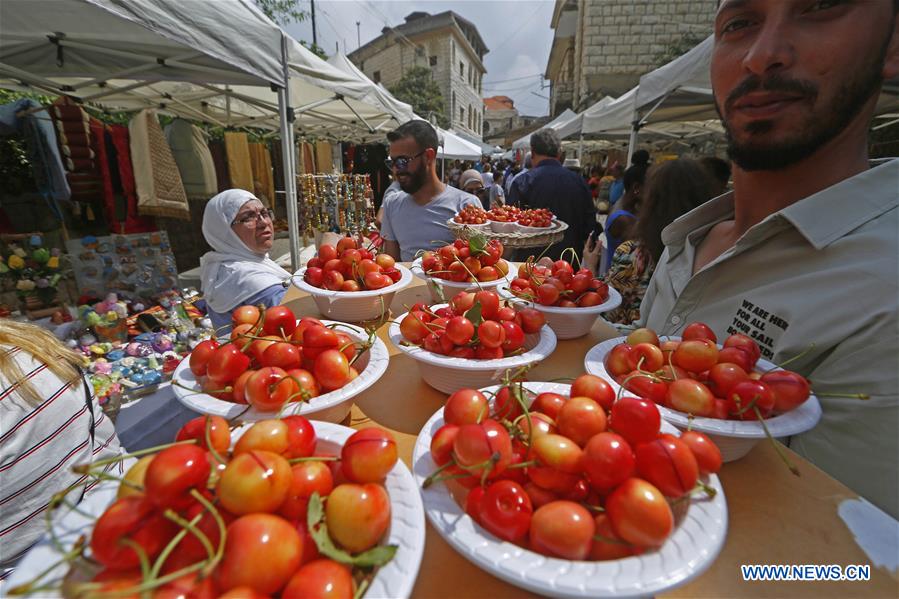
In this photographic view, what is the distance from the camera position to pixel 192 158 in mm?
6336

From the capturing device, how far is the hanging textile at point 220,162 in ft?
24.0

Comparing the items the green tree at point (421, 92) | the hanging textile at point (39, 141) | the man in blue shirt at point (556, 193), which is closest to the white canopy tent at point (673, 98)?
the man in blue shirt at point (556, 193)

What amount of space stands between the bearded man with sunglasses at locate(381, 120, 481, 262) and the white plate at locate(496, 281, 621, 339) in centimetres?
196

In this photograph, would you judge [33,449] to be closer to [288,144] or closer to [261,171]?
[288,144]

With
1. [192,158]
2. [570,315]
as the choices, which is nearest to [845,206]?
[570,315]

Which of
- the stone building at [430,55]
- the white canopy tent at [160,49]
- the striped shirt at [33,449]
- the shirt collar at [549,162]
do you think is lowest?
the striped shirt at [33,449]

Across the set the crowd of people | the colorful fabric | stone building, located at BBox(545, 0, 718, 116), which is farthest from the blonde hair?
stone building, located at BBox(545, 0, 718, 116)

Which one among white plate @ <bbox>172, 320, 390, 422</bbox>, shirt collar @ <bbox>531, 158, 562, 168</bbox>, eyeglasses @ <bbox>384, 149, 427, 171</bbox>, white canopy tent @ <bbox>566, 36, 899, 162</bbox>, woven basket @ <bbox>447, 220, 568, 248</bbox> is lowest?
white plate @ <bbox>172, 320, 390, 422</bbox>

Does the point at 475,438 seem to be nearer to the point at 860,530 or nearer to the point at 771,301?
the point at 860,530

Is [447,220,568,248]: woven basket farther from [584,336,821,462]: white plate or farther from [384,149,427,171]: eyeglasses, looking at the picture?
[584,336,821,462]: white plate

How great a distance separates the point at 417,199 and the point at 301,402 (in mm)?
3068

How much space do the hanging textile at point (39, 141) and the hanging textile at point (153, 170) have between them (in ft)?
2.54

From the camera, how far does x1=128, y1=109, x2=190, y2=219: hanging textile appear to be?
17.6 feet

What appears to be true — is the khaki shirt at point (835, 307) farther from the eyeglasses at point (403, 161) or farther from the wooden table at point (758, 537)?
the eyeglasses at point (403, 161)
